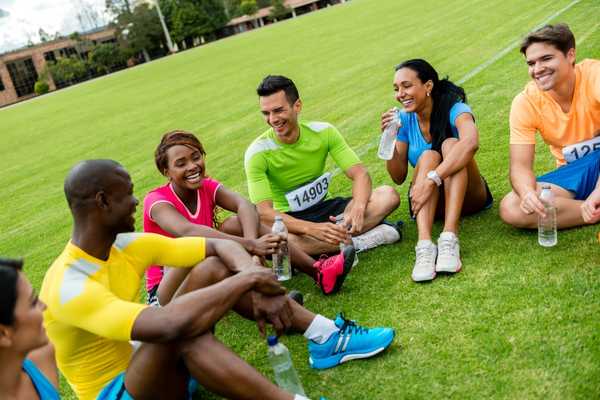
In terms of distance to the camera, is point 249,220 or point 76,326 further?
point 249,220

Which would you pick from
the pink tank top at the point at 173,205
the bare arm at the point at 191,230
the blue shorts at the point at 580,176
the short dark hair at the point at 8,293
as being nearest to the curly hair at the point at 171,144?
the pink tank top at the point at 173,205

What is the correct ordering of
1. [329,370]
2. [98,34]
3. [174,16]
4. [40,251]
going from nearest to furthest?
[329,370] < [40,251] < [174,16] < [98,34]

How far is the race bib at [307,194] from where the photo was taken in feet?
15.3

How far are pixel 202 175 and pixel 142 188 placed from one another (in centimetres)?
555

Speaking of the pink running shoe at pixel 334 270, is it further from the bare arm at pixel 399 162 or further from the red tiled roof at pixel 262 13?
the red tiled roof at pixel 262 13

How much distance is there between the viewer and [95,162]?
2.54m

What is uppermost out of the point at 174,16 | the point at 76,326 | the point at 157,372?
the point at 174,16

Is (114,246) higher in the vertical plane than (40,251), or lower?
higher

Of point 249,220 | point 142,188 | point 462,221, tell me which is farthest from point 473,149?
point 142,188

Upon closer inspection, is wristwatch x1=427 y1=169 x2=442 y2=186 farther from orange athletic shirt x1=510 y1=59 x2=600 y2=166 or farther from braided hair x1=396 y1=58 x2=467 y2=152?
orange athletic shirt x1=510 y1=59 x2=600 y2=166

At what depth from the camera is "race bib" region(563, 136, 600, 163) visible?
390 centimetres

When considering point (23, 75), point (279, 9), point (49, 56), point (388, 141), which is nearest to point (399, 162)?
point (388, 141)

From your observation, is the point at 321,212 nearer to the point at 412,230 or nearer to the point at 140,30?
the point at 412,230

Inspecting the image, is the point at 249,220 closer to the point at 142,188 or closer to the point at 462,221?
the point at 462,221
